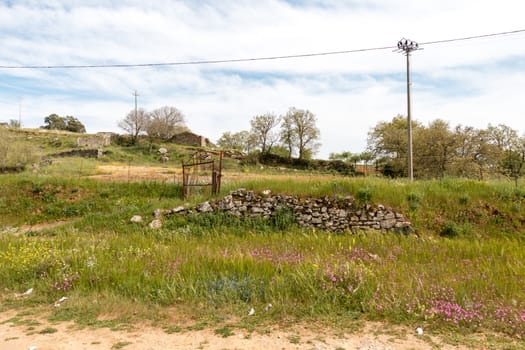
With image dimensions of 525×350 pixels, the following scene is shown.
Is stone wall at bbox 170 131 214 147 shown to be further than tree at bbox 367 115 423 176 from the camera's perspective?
Yes

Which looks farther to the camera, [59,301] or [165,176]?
[165,176]

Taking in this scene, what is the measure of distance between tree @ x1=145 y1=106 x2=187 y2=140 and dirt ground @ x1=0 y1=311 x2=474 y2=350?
52239mm

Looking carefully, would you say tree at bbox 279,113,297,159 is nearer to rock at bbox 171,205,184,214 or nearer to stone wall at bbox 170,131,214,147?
stone wall at bbox 170,131,214,147

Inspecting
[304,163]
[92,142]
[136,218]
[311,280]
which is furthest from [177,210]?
[92,142]

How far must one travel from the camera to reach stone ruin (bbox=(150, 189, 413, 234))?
33.0 feet

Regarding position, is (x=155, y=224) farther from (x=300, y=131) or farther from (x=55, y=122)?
(x=55, y=122)

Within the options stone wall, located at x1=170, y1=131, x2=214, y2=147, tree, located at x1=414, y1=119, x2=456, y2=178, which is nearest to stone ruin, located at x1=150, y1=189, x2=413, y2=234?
tree, located at x1=414, y1=119, x2=456, y2=178

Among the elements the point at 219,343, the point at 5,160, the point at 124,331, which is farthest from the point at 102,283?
the point at 5,160

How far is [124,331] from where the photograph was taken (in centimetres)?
366

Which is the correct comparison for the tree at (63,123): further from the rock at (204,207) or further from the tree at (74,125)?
the rock at (204,207)

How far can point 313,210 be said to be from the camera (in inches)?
420

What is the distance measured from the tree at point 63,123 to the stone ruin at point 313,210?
87.0 metres

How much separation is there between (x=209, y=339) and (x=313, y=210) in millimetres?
7659

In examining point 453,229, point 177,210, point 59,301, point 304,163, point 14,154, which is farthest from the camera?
point 304,163
